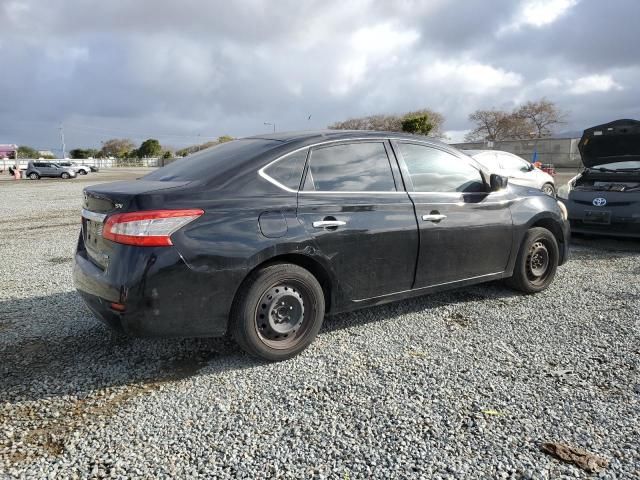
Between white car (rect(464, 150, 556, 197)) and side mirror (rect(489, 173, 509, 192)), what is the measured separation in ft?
20.7

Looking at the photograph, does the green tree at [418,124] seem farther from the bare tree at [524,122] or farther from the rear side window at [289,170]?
the rear side window at [289,170]

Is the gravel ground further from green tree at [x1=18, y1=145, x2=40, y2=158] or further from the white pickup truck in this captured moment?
green tree at [x1=18, y1=145, x2=40, y2=158]

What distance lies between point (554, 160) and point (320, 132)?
3603 centimetres

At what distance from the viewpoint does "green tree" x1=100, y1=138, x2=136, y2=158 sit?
10100 cm

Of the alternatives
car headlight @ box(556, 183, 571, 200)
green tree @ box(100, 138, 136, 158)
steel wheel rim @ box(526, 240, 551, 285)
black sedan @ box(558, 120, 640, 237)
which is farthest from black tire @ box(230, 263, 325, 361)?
green tree @ box(100, 138, 136, 158)

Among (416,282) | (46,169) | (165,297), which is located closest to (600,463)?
(416,282)

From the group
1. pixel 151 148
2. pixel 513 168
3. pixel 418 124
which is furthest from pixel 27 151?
pixel 513 168

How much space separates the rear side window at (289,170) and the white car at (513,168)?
7.73 m

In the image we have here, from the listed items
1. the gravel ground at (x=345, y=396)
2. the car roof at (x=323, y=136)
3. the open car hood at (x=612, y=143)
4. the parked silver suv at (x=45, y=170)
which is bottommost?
the gravel ground at (x=345, y=396)

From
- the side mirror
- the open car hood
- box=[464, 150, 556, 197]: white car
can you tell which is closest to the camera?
the side mirror

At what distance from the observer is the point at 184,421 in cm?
257

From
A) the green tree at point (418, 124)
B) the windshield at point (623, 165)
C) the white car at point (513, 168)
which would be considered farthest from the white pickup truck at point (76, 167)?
the windshield at point (623, 165)

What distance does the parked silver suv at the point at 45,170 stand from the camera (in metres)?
36.5

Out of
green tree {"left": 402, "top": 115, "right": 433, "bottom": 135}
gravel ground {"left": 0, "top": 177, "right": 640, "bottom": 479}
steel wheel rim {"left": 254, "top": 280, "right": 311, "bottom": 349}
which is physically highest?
green tree {"left": 402, "top": 115, "right": 433, "bottom": 135}
